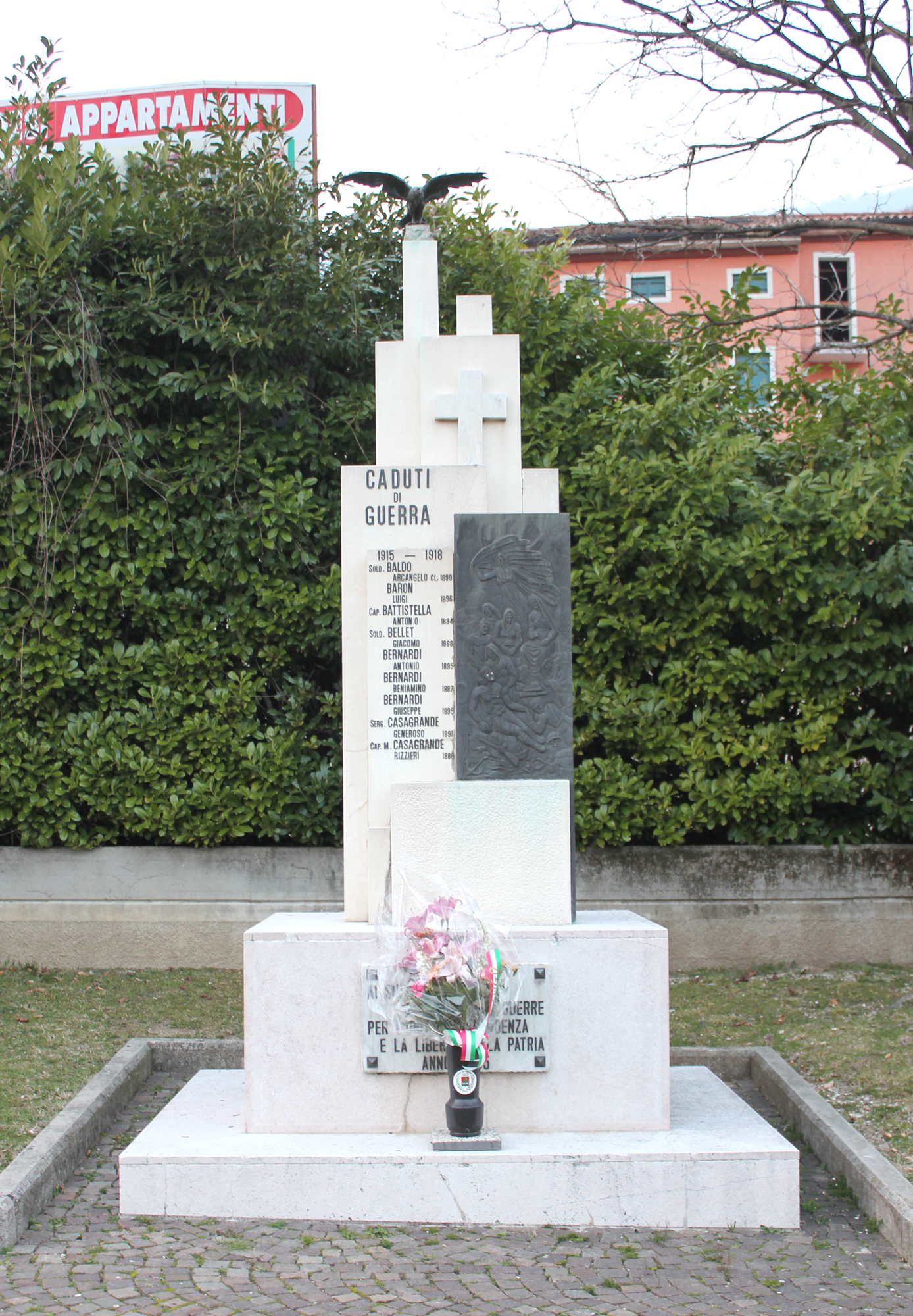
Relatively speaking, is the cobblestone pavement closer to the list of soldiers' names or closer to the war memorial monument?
the war memorial monument

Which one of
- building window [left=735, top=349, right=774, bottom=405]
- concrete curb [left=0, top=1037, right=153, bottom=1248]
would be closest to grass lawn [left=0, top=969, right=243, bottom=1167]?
concrete curb [left=0, top=1037, right=153, bottom=1248]

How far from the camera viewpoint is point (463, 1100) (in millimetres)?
4508

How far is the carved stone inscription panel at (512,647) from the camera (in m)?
5.07

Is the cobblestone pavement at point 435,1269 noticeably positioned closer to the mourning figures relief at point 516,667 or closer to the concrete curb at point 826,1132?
the concrete curb at point 826,1132

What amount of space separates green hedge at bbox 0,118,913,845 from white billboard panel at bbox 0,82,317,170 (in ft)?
7.35

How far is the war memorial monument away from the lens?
435cm

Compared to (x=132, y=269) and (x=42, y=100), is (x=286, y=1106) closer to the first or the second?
(x=132, y=269)

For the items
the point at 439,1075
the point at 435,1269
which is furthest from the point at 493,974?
the point at 435,1269

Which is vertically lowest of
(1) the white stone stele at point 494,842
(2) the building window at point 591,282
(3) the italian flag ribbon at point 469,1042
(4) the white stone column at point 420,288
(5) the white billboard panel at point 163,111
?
(3) the italian flag ribbon at point 469,1042

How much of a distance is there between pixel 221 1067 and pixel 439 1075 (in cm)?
197

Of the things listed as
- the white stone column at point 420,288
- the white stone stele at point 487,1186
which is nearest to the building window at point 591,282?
the white stone column at point 420,288

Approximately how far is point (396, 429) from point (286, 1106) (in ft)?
9.82

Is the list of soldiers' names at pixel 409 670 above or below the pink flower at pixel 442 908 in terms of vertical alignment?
above

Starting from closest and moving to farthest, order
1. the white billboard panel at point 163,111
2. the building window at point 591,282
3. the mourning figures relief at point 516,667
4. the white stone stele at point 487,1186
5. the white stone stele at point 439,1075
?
the white stone stele at point 487,1186 → the white stone stele at point 439,1075 → the mourning figures relief at point 516,667 → the building window at point 591,282 → the white billboard panel at point 163,111
